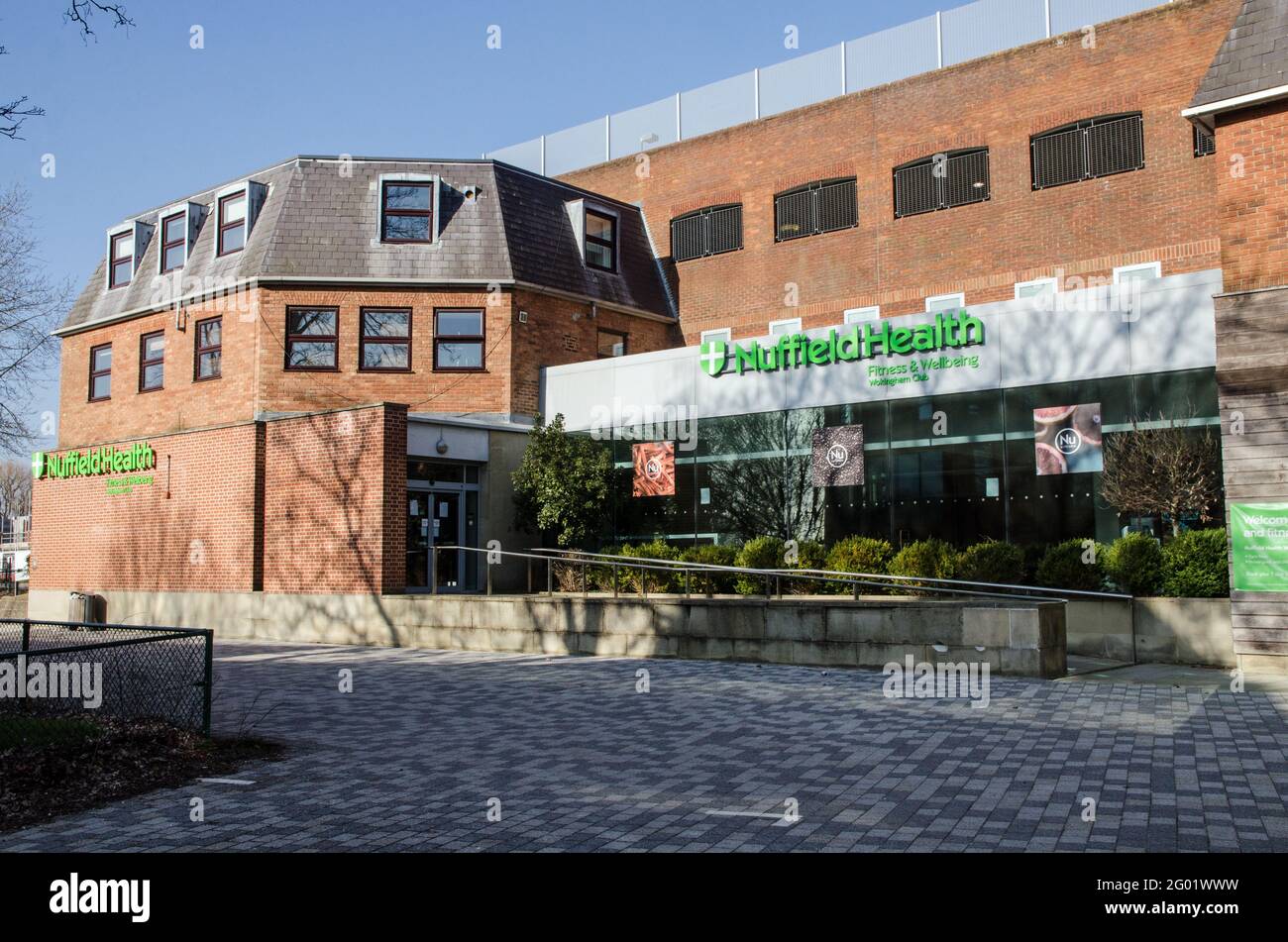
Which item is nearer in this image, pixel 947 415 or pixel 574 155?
pixel 947 415

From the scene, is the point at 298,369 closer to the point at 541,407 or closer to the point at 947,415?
the point at 541,407

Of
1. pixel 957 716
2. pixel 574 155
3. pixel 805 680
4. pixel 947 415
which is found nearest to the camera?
pixel 957 716

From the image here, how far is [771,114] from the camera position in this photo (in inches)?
1108

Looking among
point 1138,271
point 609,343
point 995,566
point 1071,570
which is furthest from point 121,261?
point 1138,271

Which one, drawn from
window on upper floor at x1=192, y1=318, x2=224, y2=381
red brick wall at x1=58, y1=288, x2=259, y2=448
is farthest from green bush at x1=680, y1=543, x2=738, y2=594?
window on upper floor at x1=192, y1=318, x2=224, y2=381

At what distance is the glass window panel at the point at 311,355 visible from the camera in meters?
24.4

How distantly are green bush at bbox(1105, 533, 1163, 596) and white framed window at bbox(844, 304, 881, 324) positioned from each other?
1130cm

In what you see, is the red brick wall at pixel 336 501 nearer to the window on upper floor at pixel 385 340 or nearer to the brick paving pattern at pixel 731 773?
the window on upper floor at pixel 385 340

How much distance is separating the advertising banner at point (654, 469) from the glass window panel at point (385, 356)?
613cm

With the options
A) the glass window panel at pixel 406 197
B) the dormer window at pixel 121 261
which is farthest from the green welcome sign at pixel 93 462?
the glass window panel at pixel 406 197

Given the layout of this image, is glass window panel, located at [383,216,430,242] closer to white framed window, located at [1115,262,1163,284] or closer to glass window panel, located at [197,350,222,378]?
glass window panel, located at [197,350,222,378]

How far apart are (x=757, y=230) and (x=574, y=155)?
8.73 m

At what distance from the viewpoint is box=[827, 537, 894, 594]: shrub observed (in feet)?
59.0
